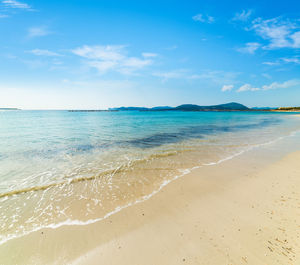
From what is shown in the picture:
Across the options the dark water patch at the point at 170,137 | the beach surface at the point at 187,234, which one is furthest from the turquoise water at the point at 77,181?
the dark water patch at the point at 170,137

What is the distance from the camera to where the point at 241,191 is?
6273 millimetres

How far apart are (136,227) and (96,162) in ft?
22.4

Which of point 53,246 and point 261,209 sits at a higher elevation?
point 261,209

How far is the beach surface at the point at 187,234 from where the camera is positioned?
3.45 m

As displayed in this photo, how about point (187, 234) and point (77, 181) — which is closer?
point (187, 234)

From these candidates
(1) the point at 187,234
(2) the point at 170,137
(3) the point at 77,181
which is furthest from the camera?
(2) the point at 170,137

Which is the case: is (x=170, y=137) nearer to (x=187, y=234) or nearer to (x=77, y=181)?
(x=77, y=181)

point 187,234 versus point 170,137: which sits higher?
point 170,137

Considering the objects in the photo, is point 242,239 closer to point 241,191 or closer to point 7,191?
point 241,191

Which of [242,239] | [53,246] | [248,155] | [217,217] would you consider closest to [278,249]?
[242,239]

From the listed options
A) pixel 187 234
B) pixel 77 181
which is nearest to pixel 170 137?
pixel 77 181

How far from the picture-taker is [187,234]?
4062 millimetres

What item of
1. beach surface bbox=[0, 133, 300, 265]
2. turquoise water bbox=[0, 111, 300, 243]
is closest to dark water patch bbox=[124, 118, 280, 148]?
turquoise water bbox=[0, 111, 300, 243]

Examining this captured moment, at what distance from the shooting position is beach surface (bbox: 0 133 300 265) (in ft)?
11.3
